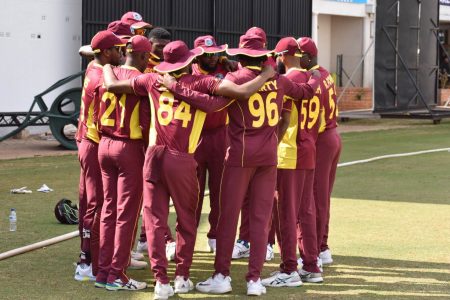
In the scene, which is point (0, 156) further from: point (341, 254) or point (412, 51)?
point (412, 51)

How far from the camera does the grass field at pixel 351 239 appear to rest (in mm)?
7660

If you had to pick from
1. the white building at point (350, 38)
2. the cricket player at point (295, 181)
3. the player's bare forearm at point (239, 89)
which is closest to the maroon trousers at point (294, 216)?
the cricket player at point (295, 181)

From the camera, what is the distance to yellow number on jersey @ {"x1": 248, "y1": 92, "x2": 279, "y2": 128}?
7441 millimetres

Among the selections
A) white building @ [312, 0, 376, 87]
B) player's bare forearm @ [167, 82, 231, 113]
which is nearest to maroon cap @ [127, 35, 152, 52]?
player's bare forearm @ [167, 82, 231, 113]

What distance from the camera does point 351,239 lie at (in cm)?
985

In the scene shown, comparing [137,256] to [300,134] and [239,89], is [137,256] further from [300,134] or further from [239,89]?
[239,89]

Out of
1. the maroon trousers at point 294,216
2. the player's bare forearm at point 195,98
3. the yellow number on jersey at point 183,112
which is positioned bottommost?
the maroon trousers at point 294,216

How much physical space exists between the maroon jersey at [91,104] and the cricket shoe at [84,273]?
109 centimetres

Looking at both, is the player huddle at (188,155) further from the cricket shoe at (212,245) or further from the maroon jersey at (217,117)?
the cricket shoe at (212,245)

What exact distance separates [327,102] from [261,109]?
1.20 m

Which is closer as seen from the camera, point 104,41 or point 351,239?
point 104,41

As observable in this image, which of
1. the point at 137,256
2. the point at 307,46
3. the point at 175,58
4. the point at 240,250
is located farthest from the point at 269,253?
the point at 175,58

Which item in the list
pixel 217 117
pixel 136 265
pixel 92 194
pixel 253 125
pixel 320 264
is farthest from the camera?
pixel 217 117

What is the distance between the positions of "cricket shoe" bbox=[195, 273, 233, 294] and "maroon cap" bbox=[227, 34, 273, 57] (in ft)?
5.94
